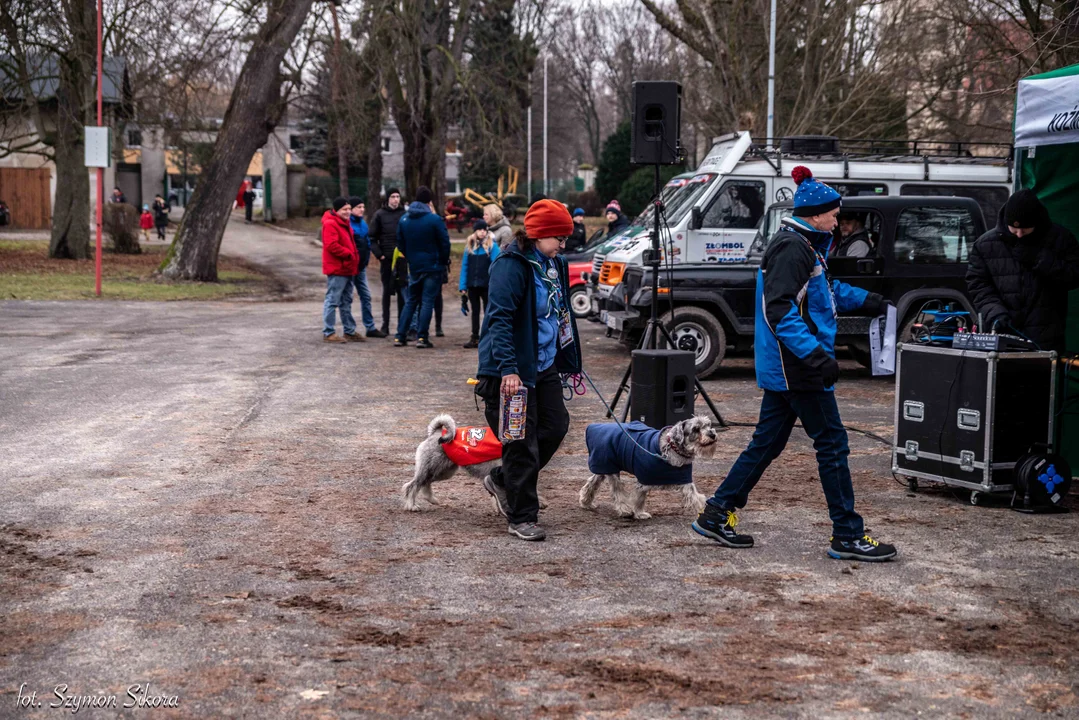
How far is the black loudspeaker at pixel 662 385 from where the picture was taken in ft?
31.7

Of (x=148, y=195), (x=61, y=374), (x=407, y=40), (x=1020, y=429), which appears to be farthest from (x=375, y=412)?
(x=148, y=195)

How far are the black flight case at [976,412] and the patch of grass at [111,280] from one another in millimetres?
18432

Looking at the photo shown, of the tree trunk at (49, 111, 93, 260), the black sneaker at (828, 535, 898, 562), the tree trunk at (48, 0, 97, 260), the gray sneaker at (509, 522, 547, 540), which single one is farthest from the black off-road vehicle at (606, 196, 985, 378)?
the tree trunk at (49, 111, 93, 260)

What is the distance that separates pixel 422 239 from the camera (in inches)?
613

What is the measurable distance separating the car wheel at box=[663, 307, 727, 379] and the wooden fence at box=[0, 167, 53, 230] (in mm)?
41880

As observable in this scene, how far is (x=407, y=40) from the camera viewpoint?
31172 millimetres

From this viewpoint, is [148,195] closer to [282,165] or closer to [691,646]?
[282,165]

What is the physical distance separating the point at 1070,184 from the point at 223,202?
21.7 m

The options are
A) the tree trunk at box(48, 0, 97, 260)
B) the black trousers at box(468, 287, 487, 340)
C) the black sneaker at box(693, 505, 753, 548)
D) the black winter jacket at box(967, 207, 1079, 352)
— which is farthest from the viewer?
the tree trunk at box(48, 0, 97, 260)

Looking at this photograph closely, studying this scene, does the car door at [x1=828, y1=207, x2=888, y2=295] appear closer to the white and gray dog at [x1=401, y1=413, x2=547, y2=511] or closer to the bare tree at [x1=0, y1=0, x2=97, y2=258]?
the white and gray dog at [x1=401, y1=413, x2=547, y2=511]

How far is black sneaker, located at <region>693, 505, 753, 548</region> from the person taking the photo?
6.48 metres

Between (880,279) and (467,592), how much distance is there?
909 centimetres

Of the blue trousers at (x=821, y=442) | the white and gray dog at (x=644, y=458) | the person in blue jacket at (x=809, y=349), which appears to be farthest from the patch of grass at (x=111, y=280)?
the person in blue jacket at (x=809, y=349)

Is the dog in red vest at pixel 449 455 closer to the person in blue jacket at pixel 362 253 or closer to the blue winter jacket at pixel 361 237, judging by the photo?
the person in blue jacket at pixel 362 253
